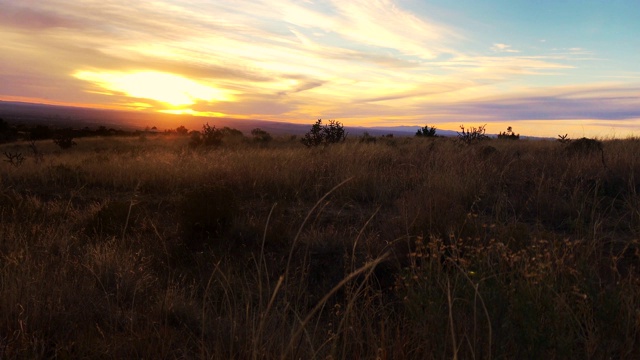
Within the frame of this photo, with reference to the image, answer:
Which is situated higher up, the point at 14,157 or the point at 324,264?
the point at 14,157

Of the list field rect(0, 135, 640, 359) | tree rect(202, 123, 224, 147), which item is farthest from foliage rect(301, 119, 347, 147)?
field rect(0, 135, 640, 359)

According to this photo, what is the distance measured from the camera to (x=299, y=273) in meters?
4.02

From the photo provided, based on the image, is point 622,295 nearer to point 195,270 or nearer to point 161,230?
point 195,270

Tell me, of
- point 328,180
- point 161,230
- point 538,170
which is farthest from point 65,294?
point 538,170

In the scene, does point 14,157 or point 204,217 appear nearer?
point 204,217

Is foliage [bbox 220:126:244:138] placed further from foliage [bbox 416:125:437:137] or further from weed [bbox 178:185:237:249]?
weed [bbox 178:185:237:249]

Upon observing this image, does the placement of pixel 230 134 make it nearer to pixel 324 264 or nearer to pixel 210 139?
pixel 210 139

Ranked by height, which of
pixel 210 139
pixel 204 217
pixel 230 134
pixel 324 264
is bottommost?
pixel 324 264

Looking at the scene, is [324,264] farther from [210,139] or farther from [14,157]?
[210,139]

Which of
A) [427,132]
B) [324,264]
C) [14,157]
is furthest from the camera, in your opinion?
[427,132]

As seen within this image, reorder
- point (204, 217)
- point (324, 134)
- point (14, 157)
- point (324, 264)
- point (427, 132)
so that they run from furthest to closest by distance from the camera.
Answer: point (427, 132)
point (324, 134)
point (14, 157)
point (204, 217)
point (324, 264)

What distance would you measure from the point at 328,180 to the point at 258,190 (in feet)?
4.09

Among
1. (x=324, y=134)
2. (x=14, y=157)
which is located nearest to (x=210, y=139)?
(x=324, y=134)

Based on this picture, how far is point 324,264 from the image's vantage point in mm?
4191
